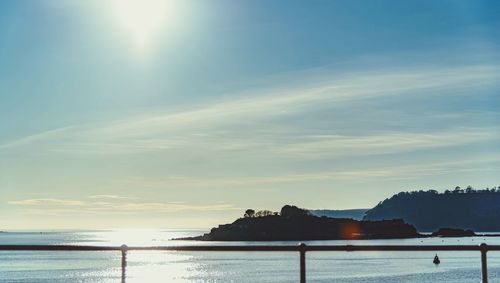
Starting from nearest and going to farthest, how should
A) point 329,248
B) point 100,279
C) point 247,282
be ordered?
point 329,248, point 247,282, point 100,279

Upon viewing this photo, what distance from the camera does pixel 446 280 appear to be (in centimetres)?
8988

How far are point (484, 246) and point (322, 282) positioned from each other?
75.9m

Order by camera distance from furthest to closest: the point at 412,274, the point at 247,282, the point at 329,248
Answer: the point at 412,274 < the point at 247,282 < the point at 329,248

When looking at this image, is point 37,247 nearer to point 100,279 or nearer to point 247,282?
point 247,282

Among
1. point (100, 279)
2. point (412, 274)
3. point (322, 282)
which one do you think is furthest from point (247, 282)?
point (412, 274)

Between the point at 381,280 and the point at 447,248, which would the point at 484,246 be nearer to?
the point at 447,248

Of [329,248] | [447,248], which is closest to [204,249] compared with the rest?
[329,248]

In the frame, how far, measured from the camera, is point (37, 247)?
1214 cm

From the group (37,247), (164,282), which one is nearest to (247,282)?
(164,282)

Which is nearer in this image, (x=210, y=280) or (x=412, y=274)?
(x=210, y=280)

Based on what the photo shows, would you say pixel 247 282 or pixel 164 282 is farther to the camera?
pixel 164 282

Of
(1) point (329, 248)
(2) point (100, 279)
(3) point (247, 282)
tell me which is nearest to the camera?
(1) point (329, 248)

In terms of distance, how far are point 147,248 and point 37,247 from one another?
1888 millimetres

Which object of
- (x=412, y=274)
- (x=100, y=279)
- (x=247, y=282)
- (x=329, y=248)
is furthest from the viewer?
(x=412, y=274)
